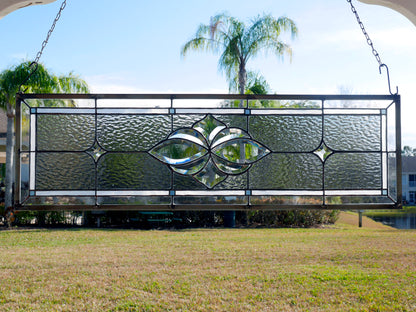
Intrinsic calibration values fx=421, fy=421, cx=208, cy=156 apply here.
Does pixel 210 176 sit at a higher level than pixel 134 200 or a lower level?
higher

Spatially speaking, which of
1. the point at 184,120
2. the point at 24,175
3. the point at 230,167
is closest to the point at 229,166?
the point at 230,167

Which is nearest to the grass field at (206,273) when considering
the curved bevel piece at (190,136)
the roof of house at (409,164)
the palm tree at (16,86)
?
the palm tree at (16,86)

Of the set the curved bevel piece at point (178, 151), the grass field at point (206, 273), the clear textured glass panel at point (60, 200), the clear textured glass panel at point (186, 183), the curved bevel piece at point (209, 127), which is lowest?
the grass field at point (206, 273)

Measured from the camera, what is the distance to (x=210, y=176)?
3.22 metres

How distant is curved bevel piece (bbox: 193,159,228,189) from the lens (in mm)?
3211

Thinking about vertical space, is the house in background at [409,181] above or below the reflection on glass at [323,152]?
below

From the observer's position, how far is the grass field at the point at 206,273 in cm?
561

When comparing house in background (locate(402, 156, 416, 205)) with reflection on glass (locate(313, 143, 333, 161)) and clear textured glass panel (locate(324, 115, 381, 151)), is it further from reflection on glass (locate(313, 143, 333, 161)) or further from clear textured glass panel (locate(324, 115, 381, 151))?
reflection on glass (locate(313, 143, 333, 161))

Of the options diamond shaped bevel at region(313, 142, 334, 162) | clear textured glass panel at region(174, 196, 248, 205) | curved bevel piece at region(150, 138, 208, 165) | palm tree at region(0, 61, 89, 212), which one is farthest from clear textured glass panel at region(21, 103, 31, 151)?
palm tree at region(0, 61, 89, 212)

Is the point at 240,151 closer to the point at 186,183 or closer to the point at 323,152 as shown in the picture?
the point at 186,183

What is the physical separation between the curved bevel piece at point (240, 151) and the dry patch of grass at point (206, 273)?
2.84 m

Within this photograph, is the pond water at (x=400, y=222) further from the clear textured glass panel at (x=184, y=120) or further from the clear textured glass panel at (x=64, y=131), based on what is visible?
the clear textured glass panel at (x=64, y=131)

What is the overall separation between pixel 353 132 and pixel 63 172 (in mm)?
2305

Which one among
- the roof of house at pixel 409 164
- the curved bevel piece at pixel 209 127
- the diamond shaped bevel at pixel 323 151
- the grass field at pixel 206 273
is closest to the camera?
the curved bevel piece at pixel 209 127
